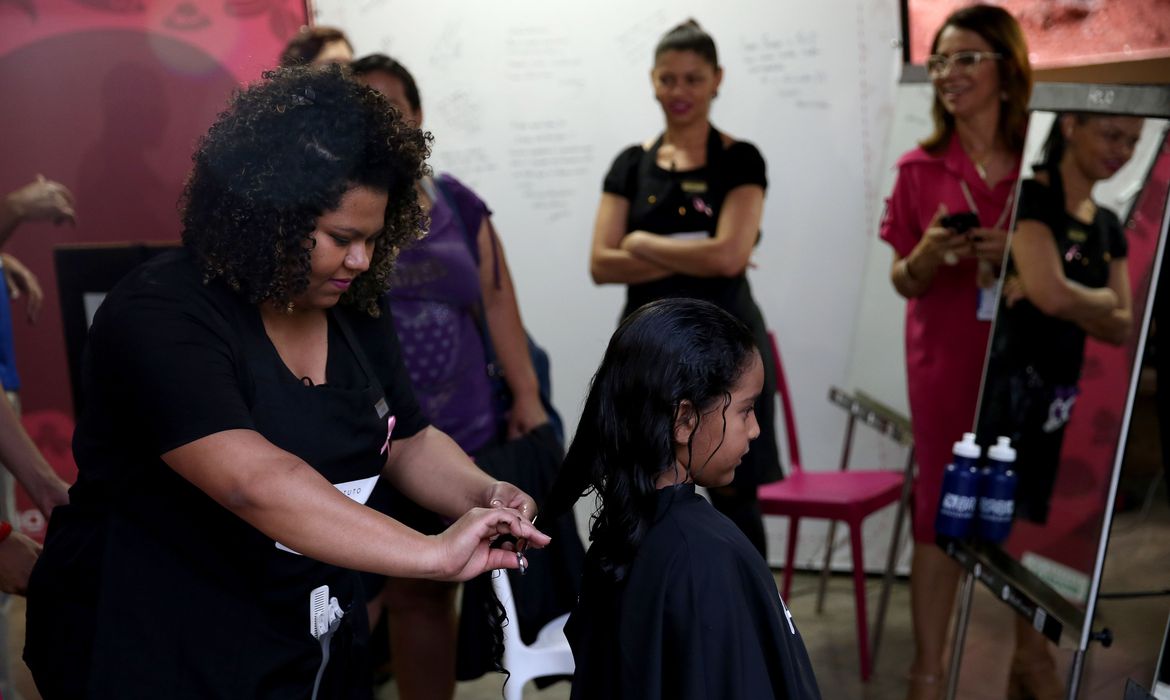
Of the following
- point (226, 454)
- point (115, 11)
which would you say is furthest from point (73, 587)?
point (115, 11)

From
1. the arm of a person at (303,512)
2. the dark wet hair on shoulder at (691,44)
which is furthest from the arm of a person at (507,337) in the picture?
the arm of a person at (303,512)

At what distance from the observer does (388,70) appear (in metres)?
2.54

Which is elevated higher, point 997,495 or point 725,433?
point 725,433

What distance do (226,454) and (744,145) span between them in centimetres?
209

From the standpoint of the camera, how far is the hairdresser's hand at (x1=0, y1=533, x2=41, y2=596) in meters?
1.63

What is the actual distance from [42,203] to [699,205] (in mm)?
1705

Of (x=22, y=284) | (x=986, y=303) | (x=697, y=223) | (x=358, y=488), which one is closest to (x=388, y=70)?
(x=697, y=223)

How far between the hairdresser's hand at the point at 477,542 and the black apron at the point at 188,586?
259 mm

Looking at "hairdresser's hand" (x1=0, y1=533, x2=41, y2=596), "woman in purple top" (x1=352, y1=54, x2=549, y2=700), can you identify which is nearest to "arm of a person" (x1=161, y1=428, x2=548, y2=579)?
"hairdresser's hand" (x1=0, y1=533, x2=41, y2=596)

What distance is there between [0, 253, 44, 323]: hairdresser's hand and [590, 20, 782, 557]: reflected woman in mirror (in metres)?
1.46

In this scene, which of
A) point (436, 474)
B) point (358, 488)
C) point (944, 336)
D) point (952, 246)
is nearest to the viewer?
point (358, 488)

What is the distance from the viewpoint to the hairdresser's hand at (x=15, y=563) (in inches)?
64.2

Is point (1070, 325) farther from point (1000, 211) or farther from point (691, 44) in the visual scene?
point (691, 44)

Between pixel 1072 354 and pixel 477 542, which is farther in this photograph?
pixel 1072 354
